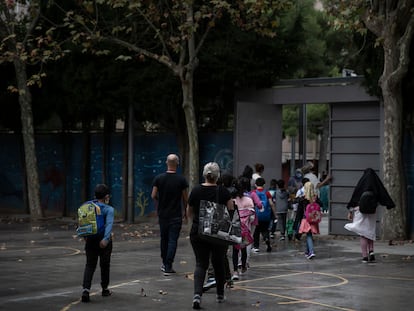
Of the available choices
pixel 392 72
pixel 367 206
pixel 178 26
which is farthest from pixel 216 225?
pixel 178 26

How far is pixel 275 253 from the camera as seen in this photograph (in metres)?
16.7

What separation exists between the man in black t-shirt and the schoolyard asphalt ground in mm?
397

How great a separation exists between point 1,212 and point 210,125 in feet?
32.2

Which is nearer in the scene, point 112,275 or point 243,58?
point 112,275

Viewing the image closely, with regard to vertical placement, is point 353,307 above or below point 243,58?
below

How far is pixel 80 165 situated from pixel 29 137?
2756 millimetres

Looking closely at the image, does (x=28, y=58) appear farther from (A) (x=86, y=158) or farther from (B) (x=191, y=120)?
(B) (x=191, y=120)

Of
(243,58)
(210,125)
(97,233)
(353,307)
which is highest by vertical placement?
(243,58)

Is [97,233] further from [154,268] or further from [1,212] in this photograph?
[1,212]

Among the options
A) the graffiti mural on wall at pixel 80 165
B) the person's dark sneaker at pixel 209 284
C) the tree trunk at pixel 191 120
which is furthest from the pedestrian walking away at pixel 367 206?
the graffiti mural on wall at pixel 80 165

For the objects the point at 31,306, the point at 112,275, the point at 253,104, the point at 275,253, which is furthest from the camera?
the point at 253,104

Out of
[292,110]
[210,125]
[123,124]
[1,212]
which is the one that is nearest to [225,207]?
[210,125]

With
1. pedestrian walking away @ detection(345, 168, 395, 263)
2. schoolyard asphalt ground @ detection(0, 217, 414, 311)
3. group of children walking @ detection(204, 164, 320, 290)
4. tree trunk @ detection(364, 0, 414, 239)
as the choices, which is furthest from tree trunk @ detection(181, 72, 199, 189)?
pedestrian walking away @ detection(345, 168, 395, 263)

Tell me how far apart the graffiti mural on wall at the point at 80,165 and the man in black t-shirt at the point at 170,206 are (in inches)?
451
